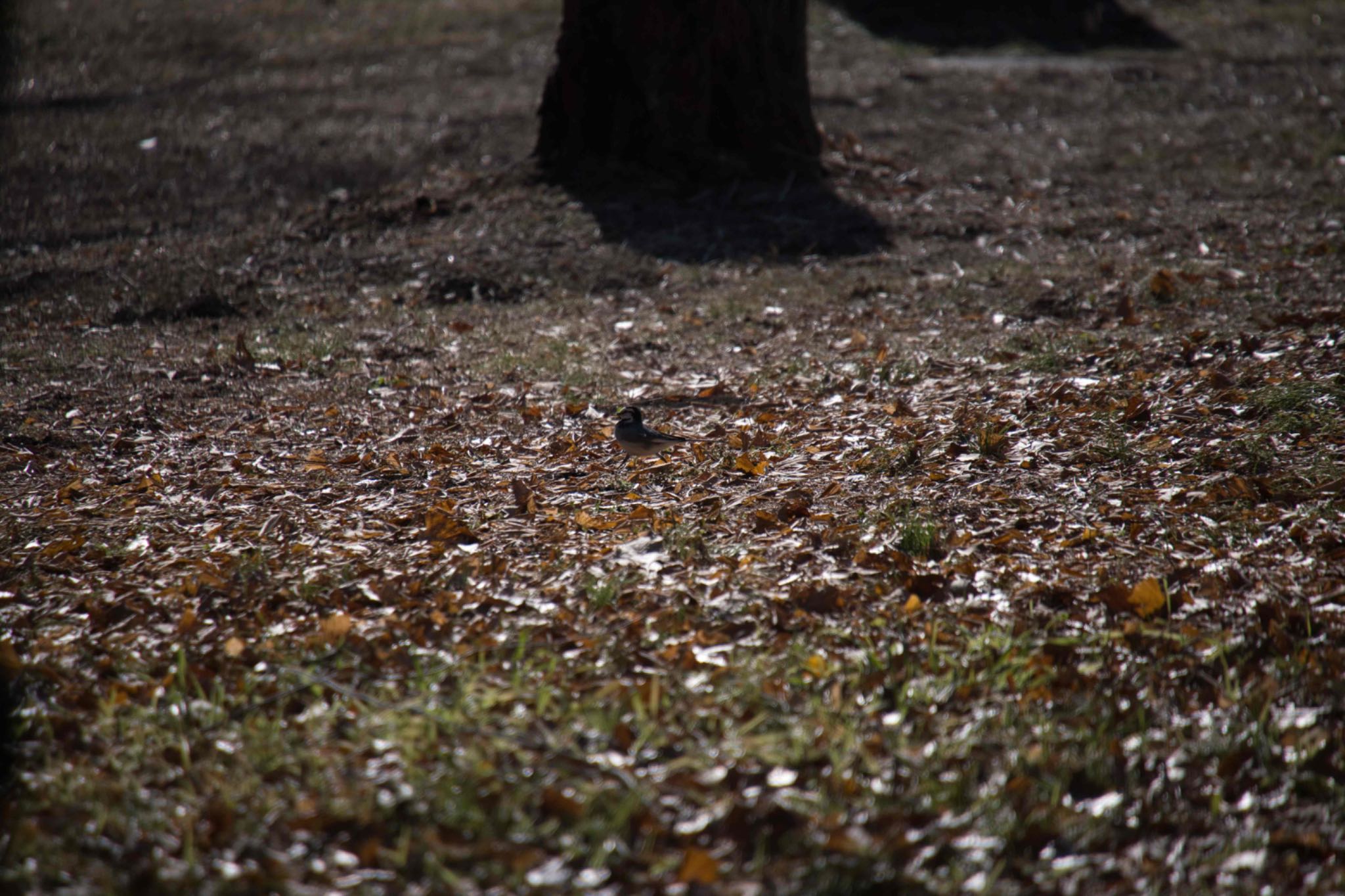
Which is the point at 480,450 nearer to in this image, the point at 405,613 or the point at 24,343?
Result: the point at 405,613

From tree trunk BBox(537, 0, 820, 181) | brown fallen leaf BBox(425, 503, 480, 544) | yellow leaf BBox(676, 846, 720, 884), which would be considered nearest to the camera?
yellow leaf BBox(676, 846, 720, 884)

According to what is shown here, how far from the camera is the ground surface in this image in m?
2.64

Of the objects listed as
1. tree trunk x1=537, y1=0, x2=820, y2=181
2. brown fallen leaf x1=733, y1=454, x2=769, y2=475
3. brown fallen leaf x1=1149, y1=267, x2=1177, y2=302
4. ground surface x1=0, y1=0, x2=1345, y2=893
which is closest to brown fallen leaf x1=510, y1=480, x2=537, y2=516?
ground surface x1=0, y1=0, x2=1345, y2=893

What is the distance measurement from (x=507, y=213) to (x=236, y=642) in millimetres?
6500

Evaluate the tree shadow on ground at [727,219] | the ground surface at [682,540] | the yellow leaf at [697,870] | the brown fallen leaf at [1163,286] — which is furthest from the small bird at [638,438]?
the tree shadow on ground at [727,219]

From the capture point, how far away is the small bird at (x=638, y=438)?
4707mm

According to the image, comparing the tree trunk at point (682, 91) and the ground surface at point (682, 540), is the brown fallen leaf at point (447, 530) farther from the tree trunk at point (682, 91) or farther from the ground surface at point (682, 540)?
the tree trunk at point (682, 91)

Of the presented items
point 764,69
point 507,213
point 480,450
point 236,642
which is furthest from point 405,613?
point 764,69

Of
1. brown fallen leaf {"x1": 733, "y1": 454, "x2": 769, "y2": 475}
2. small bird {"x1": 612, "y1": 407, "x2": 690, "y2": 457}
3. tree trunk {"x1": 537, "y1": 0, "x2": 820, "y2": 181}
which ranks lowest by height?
brown fallen leaf {"x1": 733, "y1": 454, "x2": 769, "y2": 475}

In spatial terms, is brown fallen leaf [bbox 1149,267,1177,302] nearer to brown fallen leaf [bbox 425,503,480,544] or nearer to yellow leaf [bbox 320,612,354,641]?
brown fallen leaf [bbox 425,503,480,544]

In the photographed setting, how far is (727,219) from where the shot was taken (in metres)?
9.18

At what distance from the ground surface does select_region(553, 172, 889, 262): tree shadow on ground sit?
0.20 ft

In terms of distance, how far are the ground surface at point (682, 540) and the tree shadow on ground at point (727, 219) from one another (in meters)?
0.06

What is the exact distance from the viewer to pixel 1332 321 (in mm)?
6012
